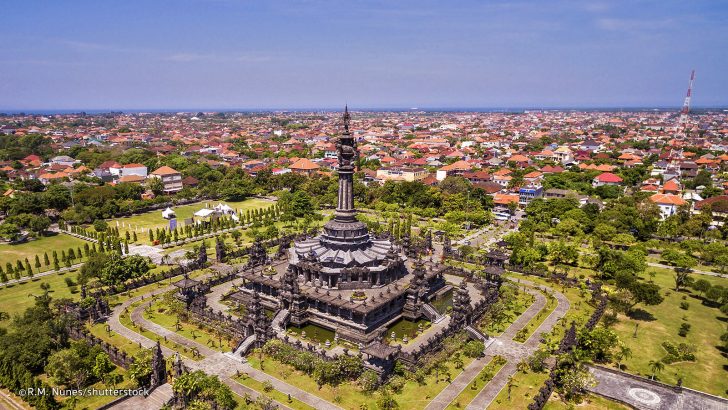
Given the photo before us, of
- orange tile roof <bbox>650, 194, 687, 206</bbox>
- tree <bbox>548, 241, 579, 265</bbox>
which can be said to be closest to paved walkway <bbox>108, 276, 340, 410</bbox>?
tree <bbox>548, 241, 579, 265</bbox>

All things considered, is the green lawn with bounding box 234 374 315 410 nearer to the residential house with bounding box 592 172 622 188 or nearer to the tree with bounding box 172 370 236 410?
the tree with bounding box 172 370 236 410

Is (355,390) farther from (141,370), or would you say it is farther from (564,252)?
(564,252)

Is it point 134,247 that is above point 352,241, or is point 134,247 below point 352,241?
below

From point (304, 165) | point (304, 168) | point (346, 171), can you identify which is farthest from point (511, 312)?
point (304, 165)

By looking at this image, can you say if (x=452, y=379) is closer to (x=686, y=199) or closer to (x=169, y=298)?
(x=169, y=298)

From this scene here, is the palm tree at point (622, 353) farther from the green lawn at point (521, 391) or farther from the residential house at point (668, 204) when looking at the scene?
the residential house at point (668, 204)

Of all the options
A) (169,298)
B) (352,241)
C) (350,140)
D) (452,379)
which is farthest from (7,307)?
(452,379)

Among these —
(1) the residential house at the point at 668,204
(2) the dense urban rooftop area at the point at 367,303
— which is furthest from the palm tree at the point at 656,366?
(1) the residential house at the point at 668,204
